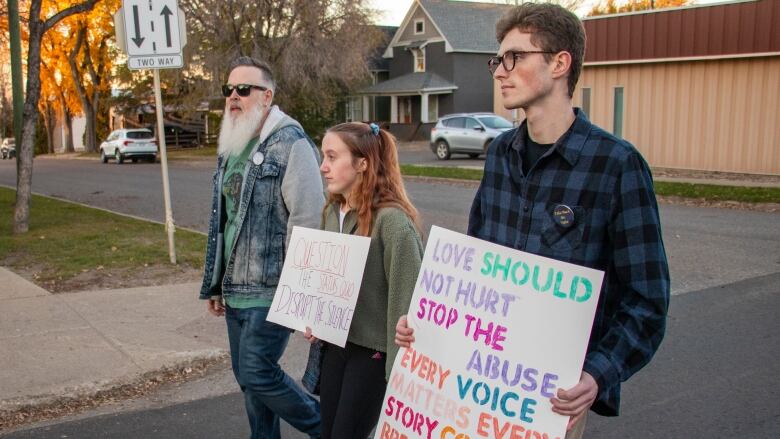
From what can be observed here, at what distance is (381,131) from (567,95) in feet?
4.23

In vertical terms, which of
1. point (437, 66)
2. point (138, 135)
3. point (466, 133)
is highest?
point (437, 66)

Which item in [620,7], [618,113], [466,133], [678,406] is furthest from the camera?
[620,7]

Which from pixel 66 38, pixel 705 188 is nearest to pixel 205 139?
pixel 66 38

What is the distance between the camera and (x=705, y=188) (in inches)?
655

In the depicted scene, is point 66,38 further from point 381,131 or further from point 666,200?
point 381,131

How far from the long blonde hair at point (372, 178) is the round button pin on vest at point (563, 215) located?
1089 mm

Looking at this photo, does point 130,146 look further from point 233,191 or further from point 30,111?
point 233,191

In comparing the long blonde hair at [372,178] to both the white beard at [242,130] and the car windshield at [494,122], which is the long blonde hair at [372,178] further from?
the car windshield at [494,122]

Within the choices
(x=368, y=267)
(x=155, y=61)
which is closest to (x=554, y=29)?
(x=368, y=267)

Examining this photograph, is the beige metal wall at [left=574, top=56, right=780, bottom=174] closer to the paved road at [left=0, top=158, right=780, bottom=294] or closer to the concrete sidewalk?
the paved road at [left=0, top=158, right=780, bottom=294]

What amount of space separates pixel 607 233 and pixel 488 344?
0.48 meters

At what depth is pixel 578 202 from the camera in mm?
2252

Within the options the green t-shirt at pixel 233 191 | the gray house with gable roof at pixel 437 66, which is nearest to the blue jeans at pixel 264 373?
the green t-shirt at pixel 233 191

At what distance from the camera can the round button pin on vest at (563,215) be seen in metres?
2.24
